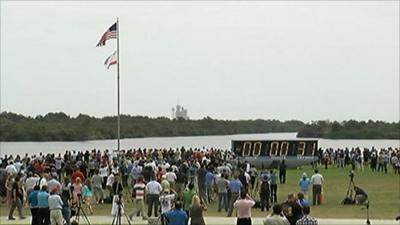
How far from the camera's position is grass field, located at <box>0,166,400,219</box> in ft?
84.5

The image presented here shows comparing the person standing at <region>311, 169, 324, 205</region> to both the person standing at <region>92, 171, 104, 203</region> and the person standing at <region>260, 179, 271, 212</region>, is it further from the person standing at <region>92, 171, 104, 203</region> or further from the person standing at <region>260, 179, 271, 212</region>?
the person standing at <region>92, 171, 104, 203</region>

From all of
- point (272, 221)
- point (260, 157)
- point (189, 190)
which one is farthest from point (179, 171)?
point (260, 157)

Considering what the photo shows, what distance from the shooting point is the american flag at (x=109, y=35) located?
3597 cm

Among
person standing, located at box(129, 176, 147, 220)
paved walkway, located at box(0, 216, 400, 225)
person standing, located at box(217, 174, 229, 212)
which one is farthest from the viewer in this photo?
person standing, located at box(217, 174, 229, 212)

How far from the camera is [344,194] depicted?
32938mm

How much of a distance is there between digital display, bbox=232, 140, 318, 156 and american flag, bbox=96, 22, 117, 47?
57.7 feet

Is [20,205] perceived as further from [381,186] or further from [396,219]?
[381,186]

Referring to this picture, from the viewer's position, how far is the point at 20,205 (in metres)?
24.0

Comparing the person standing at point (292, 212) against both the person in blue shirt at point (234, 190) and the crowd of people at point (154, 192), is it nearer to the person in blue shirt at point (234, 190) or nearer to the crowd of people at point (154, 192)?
the crowd of people at point (154, 192)

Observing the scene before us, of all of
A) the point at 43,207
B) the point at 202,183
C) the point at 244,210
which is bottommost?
the point at 43,207

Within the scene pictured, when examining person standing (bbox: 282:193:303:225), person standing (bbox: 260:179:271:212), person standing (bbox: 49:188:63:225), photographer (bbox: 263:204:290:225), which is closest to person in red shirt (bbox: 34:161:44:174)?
person standing (bbox: 260:179:271:212)

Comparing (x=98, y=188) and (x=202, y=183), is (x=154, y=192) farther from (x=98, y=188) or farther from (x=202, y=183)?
(x=98, y=188)

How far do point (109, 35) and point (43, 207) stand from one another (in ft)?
54.7

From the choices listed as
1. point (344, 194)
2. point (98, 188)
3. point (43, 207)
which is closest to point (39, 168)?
point (98, 188)
